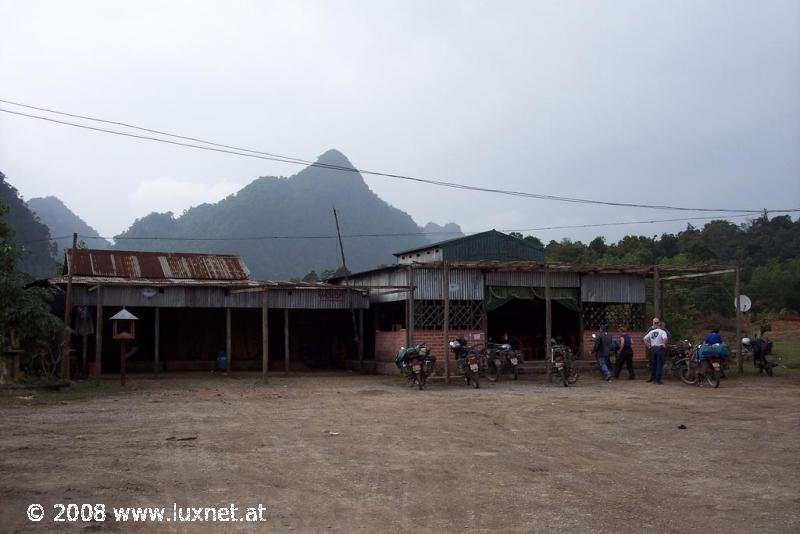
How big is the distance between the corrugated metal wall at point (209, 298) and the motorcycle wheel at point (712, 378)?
34.1 ft

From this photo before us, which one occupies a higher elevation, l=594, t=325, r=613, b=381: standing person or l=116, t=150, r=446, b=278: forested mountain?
l=116, t=150, r=446, b=278: forested mountain

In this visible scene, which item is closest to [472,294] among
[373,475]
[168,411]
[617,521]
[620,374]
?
[620,374]

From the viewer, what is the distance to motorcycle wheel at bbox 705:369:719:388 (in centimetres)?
1625

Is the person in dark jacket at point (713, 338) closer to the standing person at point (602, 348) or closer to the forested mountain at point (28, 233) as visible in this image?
the standing person at point (602, 348)

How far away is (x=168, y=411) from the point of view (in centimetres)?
1226

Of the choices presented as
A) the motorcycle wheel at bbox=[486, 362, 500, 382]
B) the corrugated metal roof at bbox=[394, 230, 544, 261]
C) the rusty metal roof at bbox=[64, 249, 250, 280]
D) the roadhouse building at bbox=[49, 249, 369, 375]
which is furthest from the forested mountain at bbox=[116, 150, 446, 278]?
the motorcycle wheel at bbox=[486, 362, 500, 382]

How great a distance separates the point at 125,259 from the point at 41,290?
8697mm

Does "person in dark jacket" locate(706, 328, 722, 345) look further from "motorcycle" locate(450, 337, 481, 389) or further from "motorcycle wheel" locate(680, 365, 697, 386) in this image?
"motorcycle" locate(450, 337, 481, 389)

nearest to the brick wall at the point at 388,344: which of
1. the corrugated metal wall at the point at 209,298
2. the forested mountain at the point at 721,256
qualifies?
the corrugated metal wall at the point at 209,298

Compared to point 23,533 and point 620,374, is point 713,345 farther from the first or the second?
point 23,533

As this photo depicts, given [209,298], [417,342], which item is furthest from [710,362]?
[209,298]

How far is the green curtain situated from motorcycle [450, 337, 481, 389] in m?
3.37

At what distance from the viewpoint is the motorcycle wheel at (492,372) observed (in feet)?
61.3

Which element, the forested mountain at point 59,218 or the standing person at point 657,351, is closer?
the standing person at point 657,351
